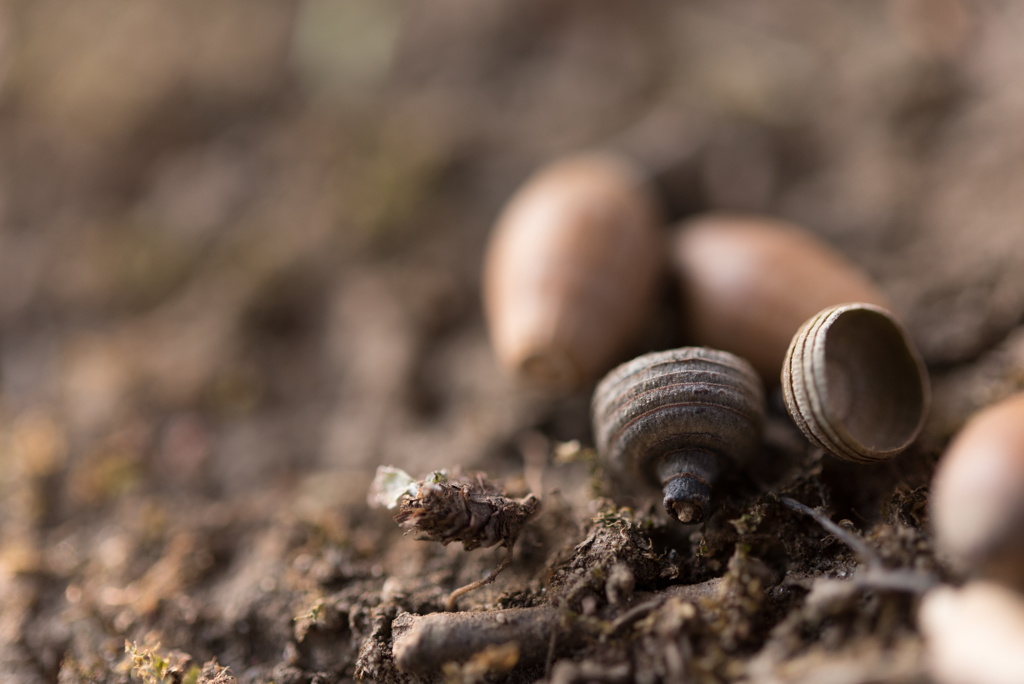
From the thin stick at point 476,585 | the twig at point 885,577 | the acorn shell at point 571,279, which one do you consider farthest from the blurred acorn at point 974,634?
the acorn shell at point 571,279

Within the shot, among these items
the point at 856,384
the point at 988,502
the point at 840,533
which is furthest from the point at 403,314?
the point at 988,502

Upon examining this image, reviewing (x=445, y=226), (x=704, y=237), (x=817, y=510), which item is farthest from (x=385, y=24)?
(x=817, y=510)

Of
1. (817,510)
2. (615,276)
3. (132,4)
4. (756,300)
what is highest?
(132,4)

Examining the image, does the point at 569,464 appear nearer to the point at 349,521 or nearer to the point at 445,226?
the point at 349,521

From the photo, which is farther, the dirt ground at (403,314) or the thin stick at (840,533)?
the dirt ground at (403,314)

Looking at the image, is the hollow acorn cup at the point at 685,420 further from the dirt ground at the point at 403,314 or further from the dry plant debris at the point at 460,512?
the dry plant debris at the point at 460,512

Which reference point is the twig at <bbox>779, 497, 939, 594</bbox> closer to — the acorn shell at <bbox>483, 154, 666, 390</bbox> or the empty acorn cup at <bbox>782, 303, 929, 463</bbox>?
the empty acorn cup at <bbox>782, 303, 929, 463</bbox>

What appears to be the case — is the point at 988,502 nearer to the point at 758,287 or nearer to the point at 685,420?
the point at 685,420
